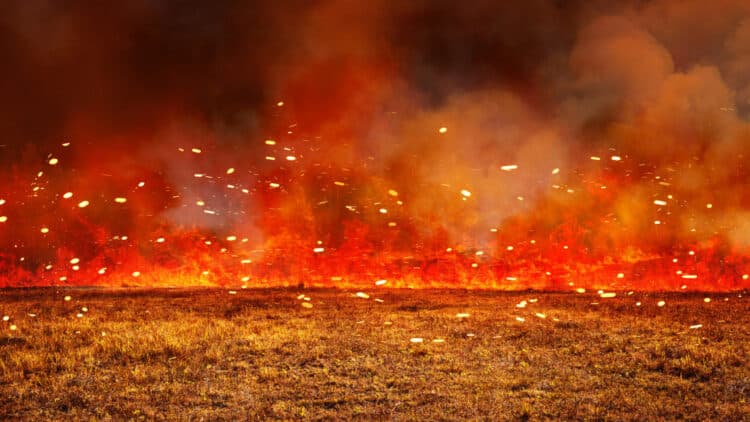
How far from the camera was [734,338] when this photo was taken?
15898 mm

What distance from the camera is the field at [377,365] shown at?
31.7 ft

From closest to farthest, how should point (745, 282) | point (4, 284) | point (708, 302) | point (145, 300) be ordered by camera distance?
point (708, 302) → point (145, 300) → point (745, 282) → point (4, 284)

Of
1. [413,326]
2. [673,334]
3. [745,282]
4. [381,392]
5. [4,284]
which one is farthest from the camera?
[4,284]

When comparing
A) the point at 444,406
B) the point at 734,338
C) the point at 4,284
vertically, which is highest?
the point at 4,284

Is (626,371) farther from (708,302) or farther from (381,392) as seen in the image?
(708,302)

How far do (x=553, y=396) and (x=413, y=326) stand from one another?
27.6 feet

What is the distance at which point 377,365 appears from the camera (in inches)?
497

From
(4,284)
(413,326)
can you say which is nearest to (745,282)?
(413,326)

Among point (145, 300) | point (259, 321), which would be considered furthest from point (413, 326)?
point (145, 300)

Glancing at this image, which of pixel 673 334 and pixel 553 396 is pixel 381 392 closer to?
pixel 553 396

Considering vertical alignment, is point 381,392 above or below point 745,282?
below

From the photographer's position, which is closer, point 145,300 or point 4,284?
point 145,300

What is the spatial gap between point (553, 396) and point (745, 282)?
41.5 meters

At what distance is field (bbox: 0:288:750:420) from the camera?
9.67m
